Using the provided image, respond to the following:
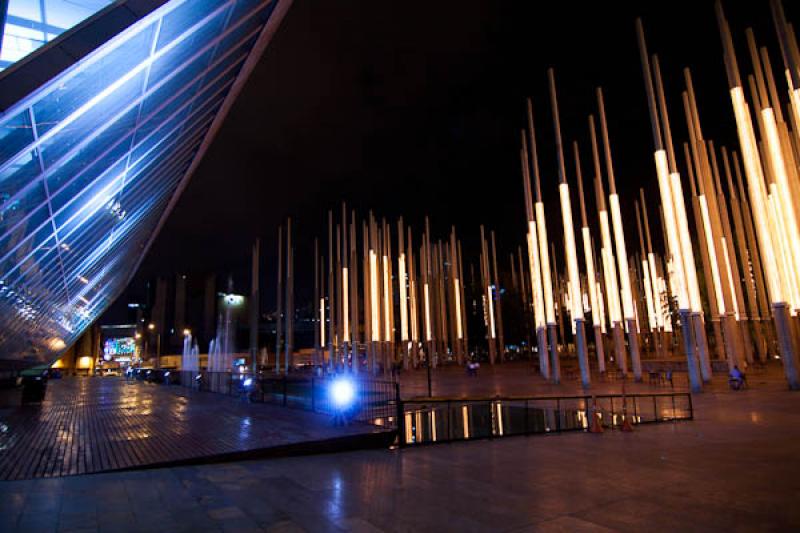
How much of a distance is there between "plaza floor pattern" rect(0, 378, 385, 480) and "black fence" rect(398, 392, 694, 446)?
2734 millimetres

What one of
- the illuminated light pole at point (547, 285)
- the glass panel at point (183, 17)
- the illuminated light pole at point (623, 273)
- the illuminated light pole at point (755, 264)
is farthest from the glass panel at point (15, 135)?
the illuminated light pole at point (755, 264)

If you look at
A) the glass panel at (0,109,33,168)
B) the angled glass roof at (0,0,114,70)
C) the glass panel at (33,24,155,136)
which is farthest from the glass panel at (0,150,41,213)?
the angled glass roof at (0,0,114,70)

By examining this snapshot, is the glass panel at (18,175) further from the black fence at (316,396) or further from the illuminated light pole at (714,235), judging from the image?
the illuminated light pole at (714,235)

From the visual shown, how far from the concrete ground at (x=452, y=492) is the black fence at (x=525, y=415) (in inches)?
104

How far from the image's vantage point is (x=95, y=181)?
36.4 feet

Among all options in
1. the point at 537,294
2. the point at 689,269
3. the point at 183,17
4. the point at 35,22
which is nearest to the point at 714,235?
the point at 689,269

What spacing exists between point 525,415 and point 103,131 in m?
13.3

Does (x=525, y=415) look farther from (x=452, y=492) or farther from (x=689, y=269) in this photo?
(x=689, y=269)

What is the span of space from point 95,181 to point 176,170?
9.92 meters

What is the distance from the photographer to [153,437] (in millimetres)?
10000

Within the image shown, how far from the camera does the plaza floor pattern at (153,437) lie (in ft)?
26.1

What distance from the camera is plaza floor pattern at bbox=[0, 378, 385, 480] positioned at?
7.95m

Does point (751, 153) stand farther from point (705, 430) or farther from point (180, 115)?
point (180, 115)

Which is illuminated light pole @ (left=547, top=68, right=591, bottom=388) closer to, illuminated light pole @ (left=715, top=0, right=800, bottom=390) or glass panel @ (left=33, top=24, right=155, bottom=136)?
illuminated light pole @ (left=715, top=0, right=800, bottom=390)
